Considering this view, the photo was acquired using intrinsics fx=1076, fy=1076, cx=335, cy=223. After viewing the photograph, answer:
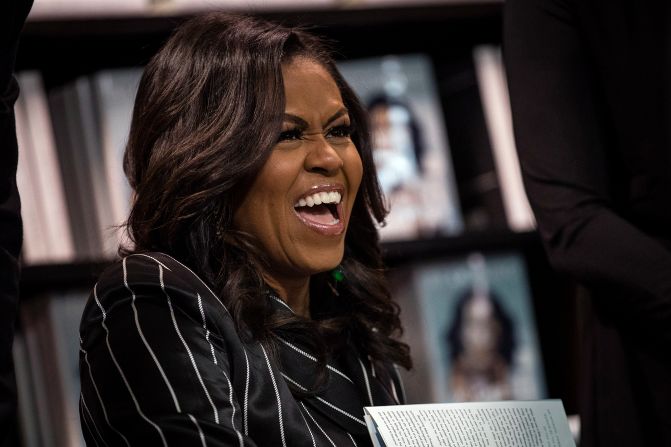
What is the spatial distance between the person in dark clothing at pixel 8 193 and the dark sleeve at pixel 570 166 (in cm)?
78

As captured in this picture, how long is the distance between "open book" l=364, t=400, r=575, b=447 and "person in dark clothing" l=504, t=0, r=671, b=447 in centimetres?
12

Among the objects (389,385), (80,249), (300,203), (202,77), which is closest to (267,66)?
(202,77)

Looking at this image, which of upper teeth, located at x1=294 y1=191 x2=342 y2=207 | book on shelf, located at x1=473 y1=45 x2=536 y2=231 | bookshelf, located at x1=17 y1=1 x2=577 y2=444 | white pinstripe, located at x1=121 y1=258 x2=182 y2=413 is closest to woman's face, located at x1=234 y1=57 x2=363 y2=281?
upper teeth, located at x1=294 y1=191 x2=342 y2=207

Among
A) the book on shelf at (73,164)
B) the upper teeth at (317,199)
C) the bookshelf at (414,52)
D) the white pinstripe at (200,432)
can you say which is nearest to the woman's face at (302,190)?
the upper teeth at (317,199)

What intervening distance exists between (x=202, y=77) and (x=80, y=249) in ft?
3.48

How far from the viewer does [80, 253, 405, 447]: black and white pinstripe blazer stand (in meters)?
1.18

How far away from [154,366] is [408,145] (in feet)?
5.63

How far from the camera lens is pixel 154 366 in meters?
1.21

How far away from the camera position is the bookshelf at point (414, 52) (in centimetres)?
240

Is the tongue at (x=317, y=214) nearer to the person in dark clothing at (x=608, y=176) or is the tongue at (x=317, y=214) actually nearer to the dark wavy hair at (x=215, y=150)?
the dark wavy hair at (x=215, y=150)

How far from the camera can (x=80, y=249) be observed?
243 cm

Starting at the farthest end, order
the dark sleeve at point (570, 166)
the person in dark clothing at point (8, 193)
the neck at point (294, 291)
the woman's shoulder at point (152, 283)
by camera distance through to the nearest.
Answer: the neck at point (294, 291) < the dark sleeve at point (570, 166) < the woman's shoulder at point (152, 283) < the person in dark clothing at point (8, 193)

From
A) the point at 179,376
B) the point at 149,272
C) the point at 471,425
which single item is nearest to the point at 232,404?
the point at 179,376

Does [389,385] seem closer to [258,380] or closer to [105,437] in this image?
[258,380]
